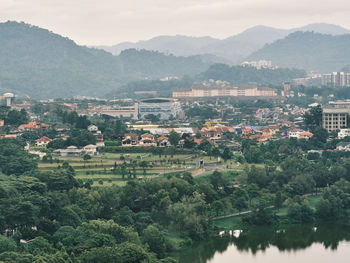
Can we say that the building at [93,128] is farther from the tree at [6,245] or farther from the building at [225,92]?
the building at [225,92]

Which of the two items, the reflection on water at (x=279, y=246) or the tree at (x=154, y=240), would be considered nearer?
the tree at (x=154, y=240)

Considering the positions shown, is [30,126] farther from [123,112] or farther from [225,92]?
[225,92]

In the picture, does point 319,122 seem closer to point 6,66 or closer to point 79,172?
point 79,172

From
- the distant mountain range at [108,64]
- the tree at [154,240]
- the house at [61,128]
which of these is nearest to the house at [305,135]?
the house at [61,128]

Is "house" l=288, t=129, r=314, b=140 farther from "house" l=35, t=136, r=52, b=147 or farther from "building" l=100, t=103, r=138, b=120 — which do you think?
"building" l=100, t=103, r=138, b=120

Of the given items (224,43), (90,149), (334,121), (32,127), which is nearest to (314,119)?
(334,121)

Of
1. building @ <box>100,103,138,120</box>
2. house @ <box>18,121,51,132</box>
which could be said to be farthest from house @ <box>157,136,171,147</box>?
building @ <box>100,103,138,120</box>
